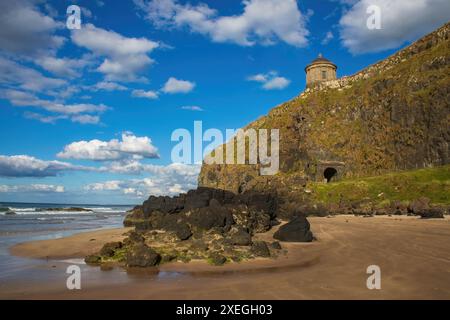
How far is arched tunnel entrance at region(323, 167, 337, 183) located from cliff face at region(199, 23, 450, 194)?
0.48 m

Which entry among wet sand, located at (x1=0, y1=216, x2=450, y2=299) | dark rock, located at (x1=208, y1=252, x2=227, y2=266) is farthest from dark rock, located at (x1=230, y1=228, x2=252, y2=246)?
dark rock, located at (x1=208, y1=252, x2=227, y2=266)

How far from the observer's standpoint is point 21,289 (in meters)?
9.68

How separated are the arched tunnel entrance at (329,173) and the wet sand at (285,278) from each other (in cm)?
5466

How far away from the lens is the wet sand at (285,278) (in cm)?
881

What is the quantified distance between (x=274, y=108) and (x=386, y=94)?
122ft

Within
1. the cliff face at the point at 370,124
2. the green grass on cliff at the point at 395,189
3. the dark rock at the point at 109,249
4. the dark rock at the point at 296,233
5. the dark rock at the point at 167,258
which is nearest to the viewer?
the dark rock at the point at 167,258

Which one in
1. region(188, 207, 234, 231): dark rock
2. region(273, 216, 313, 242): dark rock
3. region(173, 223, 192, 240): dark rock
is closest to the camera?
region(173, 223, 192, 240): dark rock

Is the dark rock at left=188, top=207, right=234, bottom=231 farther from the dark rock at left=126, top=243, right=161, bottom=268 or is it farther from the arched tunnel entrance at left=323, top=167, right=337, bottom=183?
the arched tunnel entrance at left=323, top=167, right=337, bottom=183

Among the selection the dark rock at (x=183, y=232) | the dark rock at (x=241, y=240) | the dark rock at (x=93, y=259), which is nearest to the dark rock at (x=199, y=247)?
the dark rock at (x=241, y=240)

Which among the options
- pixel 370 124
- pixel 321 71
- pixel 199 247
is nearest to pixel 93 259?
pixel 199 247

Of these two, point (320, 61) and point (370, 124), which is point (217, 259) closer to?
point (370, 124)

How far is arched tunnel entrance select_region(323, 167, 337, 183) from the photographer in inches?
2776

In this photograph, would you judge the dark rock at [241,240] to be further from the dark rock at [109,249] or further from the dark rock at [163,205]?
the dark rock at [163,205]
